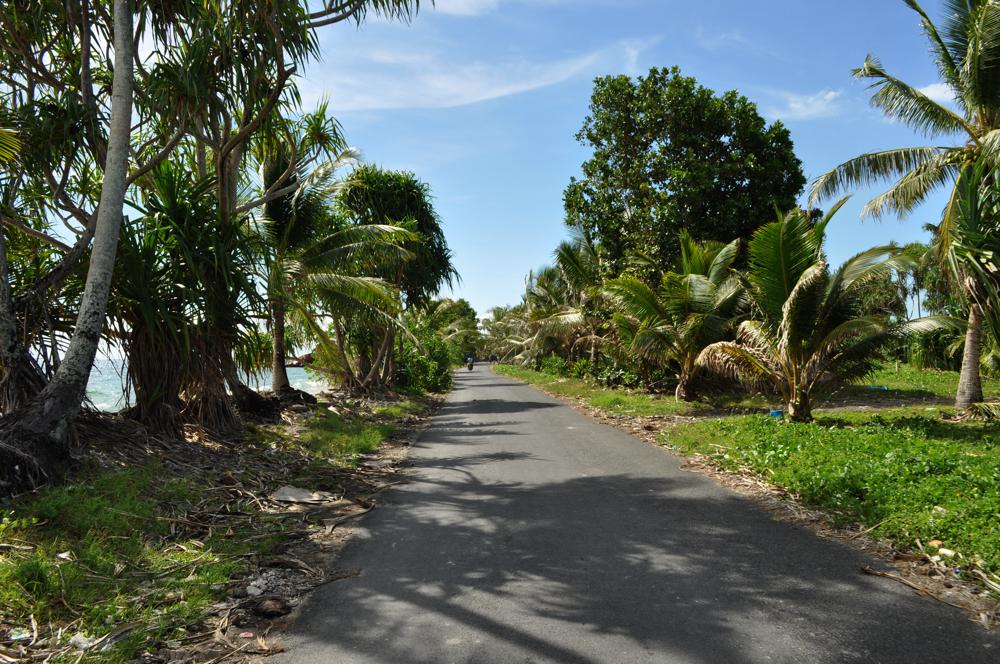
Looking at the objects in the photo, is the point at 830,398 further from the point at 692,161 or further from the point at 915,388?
the point at 692,161

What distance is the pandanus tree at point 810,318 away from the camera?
1007 centimetres

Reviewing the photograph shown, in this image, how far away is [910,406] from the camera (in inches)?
594

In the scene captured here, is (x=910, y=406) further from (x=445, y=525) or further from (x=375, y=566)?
(x=375, y=566)

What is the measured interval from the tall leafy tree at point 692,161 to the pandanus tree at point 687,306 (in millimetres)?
2518

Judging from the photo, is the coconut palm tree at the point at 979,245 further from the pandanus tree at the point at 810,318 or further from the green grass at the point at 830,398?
the green grass at the point at 830,398

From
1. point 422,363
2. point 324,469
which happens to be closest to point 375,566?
point 324,469

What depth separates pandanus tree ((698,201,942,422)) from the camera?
10.1 m

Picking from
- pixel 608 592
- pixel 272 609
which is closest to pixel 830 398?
pixel 608 592

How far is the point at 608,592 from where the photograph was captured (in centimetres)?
388

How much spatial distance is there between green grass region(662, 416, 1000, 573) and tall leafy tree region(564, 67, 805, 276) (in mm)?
9652

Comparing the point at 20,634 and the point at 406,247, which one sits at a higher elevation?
the point at 406,247

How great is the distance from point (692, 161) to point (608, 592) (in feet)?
55.9

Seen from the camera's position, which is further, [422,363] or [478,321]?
[478,321]

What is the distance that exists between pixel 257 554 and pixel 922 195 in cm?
1533
